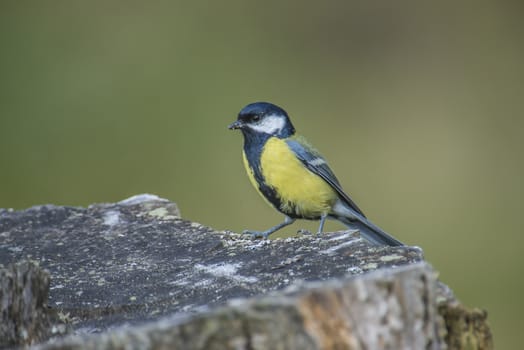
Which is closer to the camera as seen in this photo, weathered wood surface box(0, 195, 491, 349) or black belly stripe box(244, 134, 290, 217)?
weathered wood surface box(0, 195, 491, 349)

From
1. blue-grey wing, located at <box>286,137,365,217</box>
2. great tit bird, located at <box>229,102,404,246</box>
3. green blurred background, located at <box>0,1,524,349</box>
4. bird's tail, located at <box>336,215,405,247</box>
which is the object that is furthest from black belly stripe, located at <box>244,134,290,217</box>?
green blurred background, located at <box>0,1,524,349</box>

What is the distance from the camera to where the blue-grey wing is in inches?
119

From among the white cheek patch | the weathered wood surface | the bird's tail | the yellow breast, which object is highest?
the white cheek patch

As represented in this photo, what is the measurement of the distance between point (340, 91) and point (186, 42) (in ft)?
2.76

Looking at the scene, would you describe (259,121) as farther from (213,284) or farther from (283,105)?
(213,284)

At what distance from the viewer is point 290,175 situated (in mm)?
2938

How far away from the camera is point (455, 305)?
1.24 metres

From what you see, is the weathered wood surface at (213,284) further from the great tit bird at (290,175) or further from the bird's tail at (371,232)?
the bird's tail at (371,232)

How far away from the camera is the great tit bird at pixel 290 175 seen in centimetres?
292

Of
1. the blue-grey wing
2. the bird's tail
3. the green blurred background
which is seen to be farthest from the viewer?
the green blurred background

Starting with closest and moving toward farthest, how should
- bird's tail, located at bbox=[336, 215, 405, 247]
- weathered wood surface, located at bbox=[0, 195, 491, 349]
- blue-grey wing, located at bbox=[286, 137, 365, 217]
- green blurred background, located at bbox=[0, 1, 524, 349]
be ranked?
weathered wood surface, located at bbox=[0, 195, 491, 349]
bird's tail, located at bbox=[336, 215, 405, 247]
blue-grey wing, located at bbox=[286, 137, 365, 217]
green blurred background, located at bbox=[0, 1, 524, 349]

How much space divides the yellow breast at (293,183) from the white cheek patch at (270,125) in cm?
5

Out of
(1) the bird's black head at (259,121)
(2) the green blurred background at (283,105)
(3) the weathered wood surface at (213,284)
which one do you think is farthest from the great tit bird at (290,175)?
(2) the green blurred background at (283,105)

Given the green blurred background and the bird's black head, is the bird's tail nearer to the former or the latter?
the bird's black head
